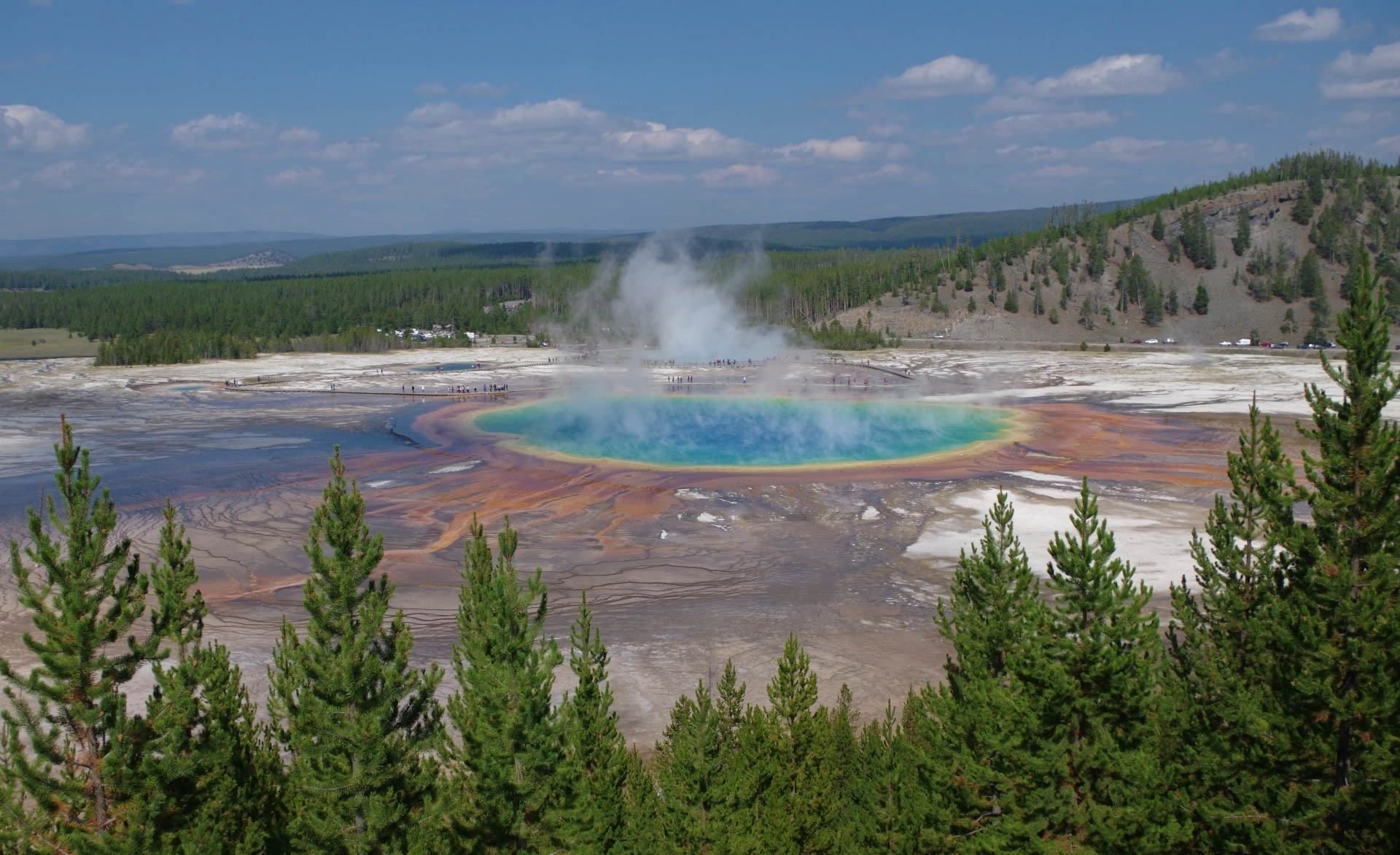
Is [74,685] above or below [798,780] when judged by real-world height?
above

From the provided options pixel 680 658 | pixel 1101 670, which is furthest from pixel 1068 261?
pixel 1101 670

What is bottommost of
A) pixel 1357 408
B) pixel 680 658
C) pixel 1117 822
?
pixel 680 658

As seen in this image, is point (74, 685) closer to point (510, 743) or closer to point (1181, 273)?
point (510, 743)

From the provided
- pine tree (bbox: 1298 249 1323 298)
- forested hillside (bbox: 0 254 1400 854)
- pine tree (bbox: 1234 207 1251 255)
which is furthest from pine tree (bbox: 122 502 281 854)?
pine tree (bbox: 1234 207 1251 255)

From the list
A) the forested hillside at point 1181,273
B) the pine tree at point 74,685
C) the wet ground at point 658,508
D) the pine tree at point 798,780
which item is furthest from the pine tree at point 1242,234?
the pine tree at point 74,685

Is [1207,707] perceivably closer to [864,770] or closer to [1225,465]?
[864,770]

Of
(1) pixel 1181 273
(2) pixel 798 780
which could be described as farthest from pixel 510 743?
(1) pixel 1181 273

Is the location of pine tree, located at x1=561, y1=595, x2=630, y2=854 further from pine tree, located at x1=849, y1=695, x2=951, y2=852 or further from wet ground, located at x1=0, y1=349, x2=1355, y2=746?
wet ground, located at x1=0, y1=349, x2=1355, y2=746
